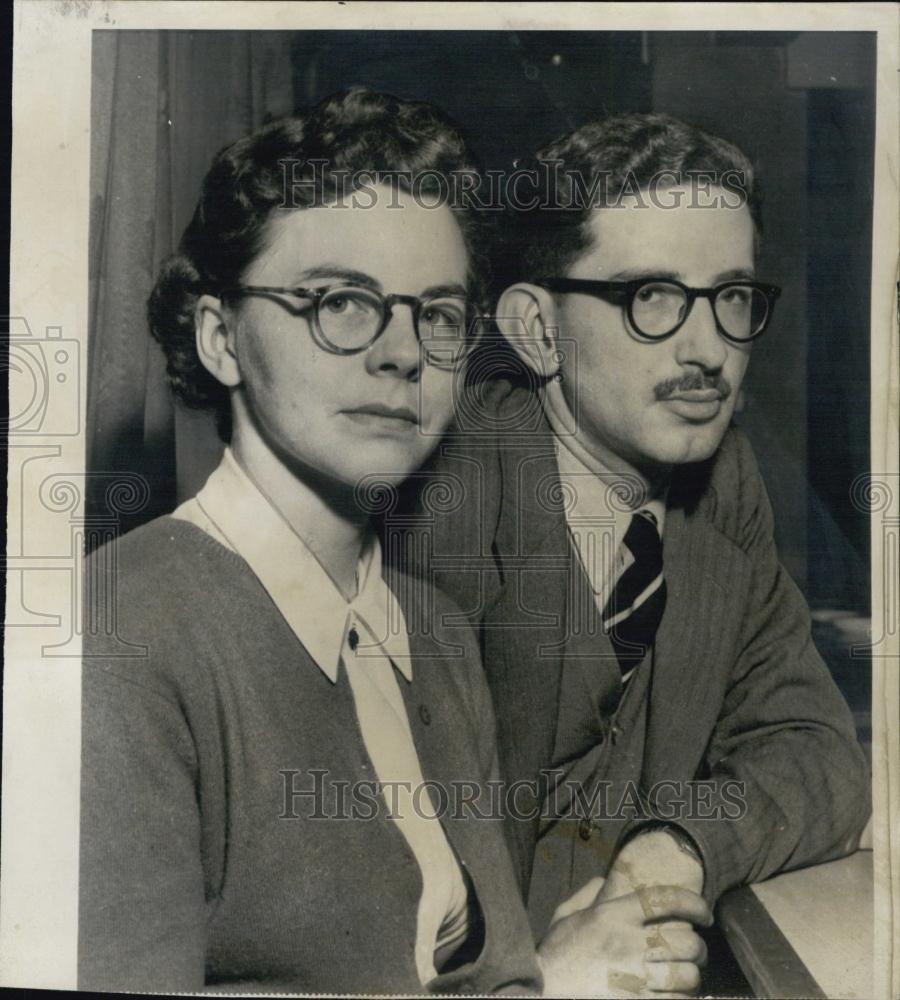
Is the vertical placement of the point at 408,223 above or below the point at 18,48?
below

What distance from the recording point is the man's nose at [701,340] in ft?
5.45

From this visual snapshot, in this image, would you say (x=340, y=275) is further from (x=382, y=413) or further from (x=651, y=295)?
(x=651, y=295)

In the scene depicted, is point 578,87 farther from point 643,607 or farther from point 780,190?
point 643,607

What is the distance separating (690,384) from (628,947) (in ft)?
2.86

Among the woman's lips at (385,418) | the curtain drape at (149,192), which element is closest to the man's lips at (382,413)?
the woman's lips at (385,418)

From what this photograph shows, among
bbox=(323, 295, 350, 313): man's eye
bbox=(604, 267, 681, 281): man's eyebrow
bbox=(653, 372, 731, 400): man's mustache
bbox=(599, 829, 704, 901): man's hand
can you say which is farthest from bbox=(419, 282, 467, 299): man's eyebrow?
bbox=(599, 829, 704, 901): man's hand

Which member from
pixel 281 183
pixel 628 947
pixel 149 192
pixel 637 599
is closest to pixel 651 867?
pixel 628 947

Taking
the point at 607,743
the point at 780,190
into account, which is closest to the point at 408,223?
the point at 780,190

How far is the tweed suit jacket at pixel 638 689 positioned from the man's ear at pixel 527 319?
0.07m

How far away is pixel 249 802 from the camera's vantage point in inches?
63.9

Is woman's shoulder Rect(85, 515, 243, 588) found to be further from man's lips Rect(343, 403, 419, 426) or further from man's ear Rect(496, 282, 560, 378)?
man's ear Rect(496, 282, 560, 378)

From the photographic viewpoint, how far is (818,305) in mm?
1712

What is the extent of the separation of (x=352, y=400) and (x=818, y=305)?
0.75 meters

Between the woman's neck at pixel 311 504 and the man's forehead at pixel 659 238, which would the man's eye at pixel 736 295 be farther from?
the woman's neck at pixel 311 504
